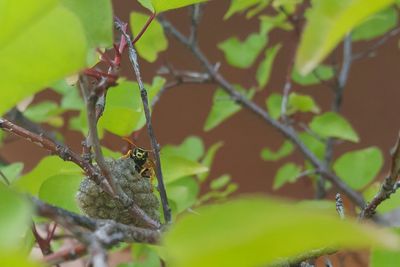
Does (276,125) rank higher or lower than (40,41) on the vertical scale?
lower

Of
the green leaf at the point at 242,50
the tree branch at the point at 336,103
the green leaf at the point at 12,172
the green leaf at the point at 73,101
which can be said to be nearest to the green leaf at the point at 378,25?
the tree branch at the point at 336,103

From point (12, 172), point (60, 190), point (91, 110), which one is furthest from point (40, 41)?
point (12, 172)

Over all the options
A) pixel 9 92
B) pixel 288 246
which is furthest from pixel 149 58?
pixel 288 246

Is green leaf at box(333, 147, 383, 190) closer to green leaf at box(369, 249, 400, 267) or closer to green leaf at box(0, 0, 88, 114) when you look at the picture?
green leaf at box(369, 249, 400, 267)

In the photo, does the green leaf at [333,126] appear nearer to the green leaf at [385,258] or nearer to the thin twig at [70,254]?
→ the green leaf at [385,258]

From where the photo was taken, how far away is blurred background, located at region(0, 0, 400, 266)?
4.17 ft

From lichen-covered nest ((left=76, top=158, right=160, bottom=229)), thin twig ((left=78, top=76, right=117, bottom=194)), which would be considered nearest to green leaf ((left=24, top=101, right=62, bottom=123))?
lichen-covered nest ((left=76, top=158, right=160, bottom=229))

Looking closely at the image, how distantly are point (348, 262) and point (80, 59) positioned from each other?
103 cm

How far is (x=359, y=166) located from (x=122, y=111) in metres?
0.46

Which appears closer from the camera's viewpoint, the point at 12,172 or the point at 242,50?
the point at 12,172

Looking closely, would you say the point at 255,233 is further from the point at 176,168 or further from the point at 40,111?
the point at 40,111

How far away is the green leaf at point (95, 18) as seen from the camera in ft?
1.28

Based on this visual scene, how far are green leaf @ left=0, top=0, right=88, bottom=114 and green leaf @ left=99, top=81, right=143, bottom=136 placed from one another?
0.88 feet

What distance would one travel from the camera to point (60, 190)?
523mm
